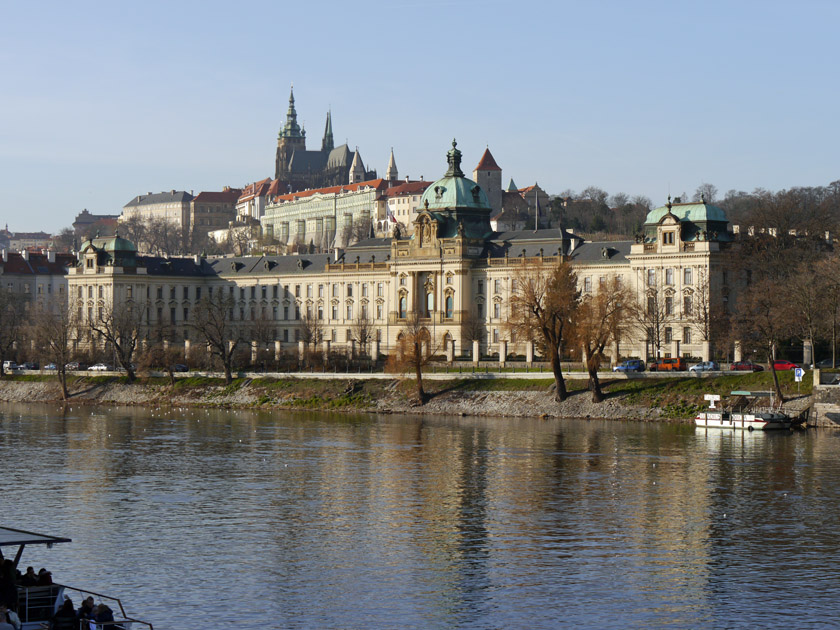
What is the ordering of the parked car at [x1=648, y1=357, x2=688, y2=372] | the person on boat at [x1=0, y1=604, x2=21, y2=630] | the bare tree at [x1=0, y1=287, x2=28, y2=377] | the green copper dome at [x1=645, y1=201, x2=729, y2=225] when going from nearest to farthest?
the person on boat at [x1=0, y1=604, x2=21, y2=630] → the parked car at [x1=648, y1=357, x2=688, y2=372] → the green copper dome at [x1=645, y1=201, x2=729, y2=225] → the bare tree at [x1=0, y1=287, x2=28, y2=377]

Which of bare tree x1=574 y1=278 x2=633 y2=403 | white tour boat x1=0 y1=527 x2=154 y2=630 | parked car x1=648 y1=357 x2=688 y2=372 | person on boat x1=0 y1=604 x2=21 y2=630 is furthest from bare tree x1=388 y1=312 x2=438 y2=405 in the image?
person on boat x1=0 y1=604 x2=21 y2=630

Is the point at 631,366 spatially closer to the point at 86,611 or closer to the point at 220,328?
the point at 220,328

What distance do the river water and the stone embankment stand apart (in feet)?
60.9

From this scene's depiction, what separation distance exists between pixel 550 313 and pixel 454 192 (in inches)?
2155

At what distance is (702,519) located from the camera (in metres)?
59.7

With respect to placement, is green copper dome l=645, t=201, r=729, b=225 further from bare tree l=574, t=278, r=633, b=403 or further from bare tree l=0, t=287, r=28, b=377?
bare tree l=0, t=287, r=28, b=377

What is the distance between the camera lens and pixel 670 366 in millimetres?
122312

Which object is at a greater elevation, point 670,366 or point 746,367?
point 746,367

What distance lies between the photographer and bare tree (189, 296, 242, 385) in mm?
138375

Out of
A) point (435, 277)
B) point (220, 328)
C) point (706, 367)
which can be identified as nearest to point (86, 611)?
point (706, 367)

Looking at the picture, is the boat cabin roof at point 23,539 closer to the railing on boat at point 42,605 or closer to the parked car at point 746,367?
the railing on boat at point 42,605

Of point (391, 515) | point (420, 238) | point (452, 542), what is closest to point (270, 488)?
point (391, 515)

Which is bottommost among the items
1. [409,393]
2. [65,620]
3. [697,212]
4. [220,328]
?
[65,620]

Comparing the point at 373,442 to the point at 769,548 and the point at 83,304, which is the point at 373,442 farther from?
the point at 83,304
